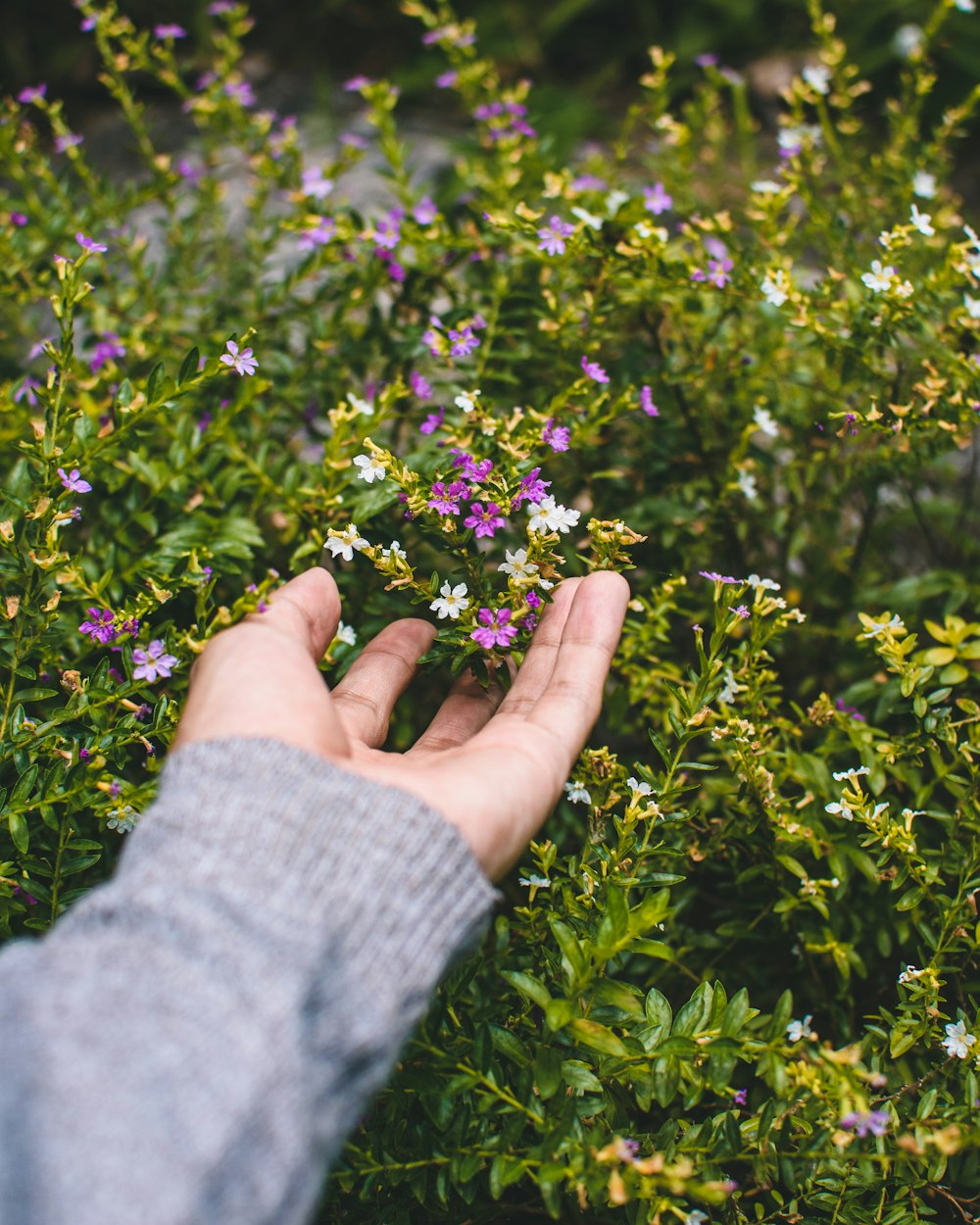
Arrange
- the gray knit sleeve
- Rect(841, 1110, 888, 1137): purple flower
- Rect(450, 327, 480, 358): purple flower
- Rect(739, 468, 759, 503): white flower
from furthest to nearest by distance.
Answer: Rect(739, 468, 759, 503): white flower < Rect(450, 327, 480, 358): purple flower < Rect(841, 1110, 888, 1137): purple flower < the gray knit sleeve

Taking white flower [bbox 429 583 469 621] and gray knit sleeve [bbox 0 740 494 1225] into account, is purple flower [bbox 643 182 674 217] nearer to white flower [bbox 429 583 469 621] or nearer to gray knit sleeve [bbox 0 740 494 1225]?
white flower [bbox 429 583 469 621]

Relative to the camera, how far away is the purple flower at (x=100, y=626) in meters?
1.49

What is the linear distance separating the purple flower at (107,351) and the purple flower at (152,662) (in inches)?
30.8

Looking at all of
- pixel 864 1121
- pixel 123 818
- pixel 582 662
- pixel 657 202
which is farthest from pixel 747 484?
pixel 123 818

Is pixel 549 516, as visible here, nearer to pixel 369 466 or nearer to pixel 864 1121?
pixel 369 466

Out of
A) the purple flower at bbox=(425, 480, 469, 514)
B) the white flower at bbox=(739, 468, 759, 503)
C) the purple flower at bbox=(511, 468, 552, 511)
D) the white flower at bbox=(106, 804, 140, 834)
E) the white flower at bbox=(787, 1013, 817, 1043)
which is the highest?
the purple flower at bbox=(425, 480, 469, 514)

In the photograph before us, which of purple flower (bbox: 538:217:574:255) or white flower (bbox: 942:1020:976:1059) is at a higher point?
purple flower (bbox: 538:217:574:255)

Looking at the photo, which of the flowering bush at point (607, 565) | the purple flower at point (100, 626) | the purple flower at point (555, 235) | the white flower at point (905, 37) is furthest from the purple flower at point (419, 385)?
the white flower at point (905, 37)

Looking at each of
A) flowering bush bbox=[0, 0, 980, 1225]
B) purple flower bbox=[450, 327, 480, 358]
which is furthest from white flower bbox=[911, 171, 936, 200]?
purple flower bbox=[450, 327, 480, 358]

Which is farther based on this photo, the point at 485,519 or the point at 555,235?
the point at 555,235

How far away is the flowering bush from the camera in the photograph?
1.30 meters

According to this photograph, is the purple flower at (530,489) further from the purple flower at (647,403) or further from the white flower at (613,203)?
the white flower at (613,203)

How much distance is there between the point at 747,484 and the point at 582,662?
837 mm

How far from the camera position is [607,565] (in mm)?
1477
